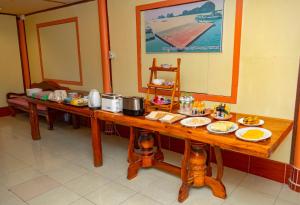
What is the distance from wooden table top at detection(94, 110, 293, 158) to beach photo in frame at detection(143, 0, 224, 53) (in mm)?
874

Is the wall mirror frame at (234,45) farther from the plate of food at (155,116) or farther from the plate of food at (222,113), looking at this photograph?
the plate of food at (155,116)

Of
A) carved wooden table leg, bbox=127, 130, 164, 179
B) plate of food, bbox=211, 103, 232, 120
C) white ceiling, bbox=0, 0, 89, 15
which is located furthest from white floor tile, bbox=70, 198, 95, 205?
white ceiling, bbox=0, 0, 89, 15

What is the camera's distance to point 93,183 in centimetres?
250

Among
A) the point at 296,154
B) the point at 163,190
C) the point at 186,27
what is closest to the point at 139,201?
the point at 163,190

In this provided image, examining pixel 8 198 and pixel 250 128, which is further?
pixel 8 198

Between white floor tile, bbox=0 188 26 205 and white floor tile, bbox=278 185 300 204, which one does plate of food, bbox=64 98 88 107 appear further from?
white floor tile, bbox=278 185 300 204

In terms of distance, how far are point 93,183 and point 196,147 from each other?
45.4 inches

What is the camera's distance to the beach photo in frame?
252 cm

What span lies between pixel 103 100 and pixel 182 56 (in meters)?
1.07

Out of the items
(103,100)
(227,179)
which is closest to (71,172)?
(103,100)

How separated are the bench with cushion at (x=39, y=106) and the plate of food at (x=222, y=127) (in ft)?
10.7

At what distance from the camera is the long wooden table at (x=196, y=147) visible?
165 centimetres

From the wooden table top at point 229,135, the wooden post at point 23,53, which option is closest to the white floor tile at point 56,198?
the wooden table top at point 229,135

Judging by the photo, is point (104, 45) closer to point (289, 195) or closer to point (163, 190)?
point (163, 190)
